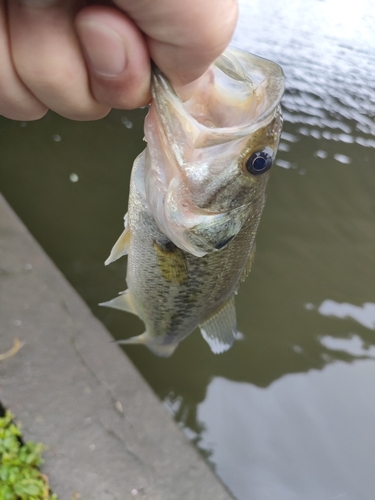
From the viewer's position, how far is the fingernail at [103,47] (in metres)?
0.63

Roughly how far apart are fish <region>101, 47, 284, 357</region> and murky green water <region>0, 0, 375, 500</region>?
56.3 inches

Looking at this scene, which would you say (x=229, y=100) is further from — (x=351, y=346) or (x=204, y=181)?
(x=351, y=346)

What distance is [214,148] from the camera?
95 cm

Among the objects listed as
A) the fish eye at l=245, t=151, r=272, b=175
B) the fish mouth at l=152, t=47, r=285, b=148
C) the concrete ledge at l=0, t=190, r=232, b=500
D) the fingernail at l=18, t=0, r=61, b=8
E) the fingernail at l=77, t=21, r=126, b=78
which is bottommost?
the concrete ledge at l=0, t=190, r=232, b=500

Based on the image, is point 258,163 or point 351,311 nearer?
point 258,163

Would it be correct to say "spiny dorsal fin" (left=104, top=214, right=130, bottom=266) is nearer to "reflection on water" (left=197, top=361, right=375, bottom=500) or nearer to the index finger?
the index finger

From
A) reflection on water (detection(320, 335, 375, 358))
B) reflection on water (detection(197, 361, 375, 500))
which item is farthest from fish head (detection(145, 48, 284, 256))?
reflection on water (detection(320, 335, 375, 358))

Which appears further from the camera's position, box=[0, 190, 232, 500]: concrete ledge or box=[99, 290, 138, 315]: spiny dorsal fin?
box=[0, 190, 232, 500]: concrete ledge

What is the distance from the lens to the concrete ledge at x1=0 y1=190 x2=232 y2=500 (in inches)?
73.4

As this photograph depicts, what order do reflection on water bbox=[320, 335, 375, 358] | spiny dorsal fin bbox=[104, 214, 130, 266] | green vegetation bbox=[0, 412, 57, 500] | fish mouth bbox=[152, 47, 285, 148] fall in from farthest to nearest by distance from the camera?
reflection on water bbox=[320, 335, 375, 358] < green vegetation bbox=[0, 412, 57, 500] < spiny dorsal fin bbox=[104, 214, 130, 266] < fish mouth bbox=[152, 47, 285, 148]

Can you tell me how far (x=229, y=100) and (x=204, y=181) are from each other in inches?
8.1

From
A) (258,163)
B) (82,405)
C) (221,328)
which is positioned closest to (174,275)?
(221,328)

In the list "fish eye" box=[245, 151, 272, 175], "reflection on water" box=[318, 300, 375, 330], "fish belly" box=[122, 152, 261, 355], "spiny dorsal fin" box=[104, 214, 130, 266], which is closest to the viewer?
"fish eye" box=[245, 151, 272, 175]

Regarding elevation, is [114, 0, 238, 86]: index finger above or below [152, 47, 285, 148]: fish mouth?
above
